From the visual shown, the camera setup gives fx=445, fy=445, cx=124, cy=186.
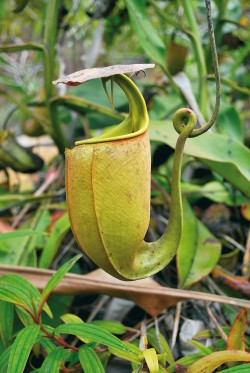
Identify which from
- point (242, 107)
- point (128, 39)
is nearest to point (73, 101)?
point (128, 39)

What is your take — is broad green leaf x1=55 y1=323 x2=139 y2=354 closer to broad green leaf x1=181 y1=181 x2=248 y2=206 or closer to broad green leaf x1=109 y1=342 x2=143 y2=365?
broad green leaf x1=109 y1=342 x2=143 y2=365

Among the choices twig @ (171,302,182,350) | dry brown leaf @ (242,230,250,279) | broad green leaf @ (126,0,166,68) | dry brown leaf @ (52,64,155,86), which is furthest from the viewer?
broad green leaf @ (126,0,166,68)

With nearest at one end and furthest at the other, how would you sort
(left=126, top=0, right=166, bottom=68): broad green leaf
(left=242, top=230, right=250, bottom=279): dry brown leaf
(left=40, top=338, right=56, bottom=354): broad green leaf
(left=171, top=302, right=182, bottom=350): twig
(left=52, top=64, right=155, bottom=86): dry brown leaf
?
(left=52, top=64, right=155, bottom=86): dry brown leaf → (left=40, top=338, right=56, bottom=354): broad green leaf → (left=171, top=302, right=182, bottom=350): twig → (left=242, top=230, right=250, bottom=279): dry brown leaf → (left=126, top=0, right=166, bottom=68): broad green leaf

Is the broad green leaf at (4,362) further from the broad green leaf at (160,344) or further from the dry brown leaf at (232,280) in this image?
the dry brown leaf at (232,280)

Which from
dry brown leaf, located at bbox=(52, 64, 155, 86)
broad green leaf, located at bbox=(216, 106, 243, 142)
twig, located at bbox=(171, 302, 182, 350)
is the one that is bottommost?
twig, located at bbox=(171, 302, 182, 350)

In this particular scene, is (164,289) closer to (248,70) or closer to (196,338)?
(196,338)

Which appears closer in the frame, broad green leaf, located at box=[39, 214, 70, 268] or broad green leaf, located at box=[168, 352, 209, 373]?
broad green leaf, located at box=[168, 352, 209, 373]

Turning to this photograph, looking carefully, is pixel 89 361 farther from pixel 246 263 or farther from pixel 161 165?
pixel 161 165

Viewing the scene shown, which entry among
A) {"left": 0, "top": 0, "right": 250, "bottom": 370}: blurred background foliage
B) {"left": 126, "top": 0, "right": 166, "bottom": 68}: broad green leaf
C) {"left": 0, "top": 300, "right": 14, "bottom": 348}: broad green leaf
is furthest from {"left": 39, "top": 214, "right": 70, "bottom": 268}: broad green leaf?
{"left": 126, "top": 0, "right": 166, "bottom": 68}: broad green leaf
